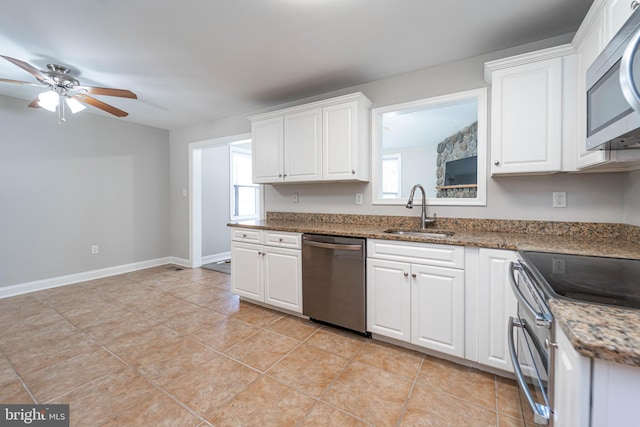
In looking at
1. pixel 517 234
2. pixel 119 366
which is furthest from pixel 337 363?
pixel 517 234

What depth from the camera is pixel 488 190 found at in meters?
2.19

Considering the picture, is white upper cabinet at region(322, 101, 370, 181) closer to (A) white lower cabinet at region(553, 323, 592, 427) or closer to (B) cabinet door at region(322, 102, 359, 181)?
(B) cabinet door at region(322, 102, 359, 181)

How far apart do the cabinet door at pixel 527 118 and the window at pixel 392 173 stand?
4.88 metres

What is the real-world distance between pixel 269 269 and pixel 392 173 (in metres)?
5.17

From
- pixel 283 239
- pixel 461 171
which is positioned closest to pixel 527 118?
pixel 283 239

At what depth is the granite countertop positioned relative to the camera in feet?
1.85

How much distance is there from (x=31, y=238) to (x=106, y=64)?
255 centimetres

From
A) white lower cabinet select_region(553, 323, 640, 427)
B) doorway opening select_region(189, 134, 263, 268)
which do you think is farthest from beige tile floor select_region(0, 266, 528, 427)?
doorway opening select_region(189, 134, 263, 268)

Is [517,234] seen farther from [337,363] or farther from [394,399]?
[337,363]

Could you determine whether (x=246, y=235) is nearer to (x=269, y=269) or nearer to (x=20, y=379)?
(x=269, y=269)

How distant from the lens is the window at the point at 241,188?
17.6 feet

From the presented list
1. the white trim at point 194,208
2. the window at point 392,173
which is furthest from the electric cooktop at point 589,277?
the window at point 392,173

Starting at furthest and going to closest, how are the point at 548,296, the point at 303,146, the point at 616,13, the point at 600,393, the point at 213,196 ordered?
the point at 213,196 → the point at 303,146 → the point at 616,13 → the point at 548,296 → the point at 600,393

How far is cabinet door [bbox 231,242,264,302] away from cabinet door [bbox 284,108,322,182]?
0.89 meters
